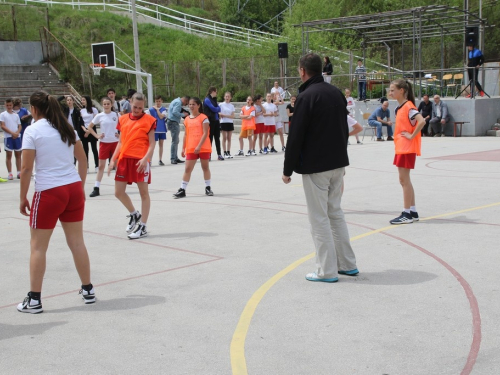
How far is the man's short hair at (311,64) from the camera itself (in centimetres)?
625

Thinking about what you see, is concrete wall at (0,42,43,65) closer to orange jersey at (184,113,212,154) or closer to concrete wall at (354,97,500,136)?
concrete wall at (354,97,500,136)

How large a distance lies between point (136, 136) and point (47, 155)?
3.52 metres

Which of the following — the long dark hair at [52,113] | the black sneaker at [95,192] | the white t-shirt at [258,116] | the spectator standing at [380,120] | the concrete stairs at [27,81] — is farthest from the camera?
the concrete stairs at [27,81]

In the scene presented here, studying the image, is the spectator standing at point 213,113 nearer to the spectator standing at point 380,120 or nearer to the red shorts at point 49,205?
the spectator standing at point 380,120

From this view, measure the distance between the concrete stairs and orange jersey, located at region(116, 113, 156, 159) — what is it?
102ft

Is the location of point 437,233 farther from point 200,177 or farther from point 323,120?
point 200,177

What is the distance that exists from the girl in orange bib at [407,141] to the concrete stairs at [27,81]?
32.5 m

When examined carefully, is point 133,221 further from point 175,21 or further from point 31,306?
point 175,21

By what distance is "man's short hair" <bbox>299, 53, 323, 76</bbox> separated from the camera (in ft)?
20.5

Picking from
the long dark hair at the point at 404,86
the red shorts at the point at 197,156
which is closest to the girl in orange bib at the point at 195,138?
the red shorts at the point at 197,156

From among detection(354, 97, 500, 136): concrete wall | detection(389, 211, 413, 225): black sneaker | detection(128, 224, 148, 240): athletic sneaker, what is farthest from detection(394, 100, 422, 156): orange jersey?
detection(354, 97, 500, 136): concrete wall

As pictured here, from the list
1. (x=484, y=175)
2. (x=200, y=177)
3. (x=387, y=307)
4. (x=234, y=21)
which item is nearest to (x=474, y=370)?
(x=387, y=307)

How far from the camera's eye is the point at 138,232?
28.6 feet

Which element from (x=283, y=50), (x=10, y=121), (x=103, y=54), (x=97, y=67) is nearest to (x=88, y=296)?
(x=10, y=121)
